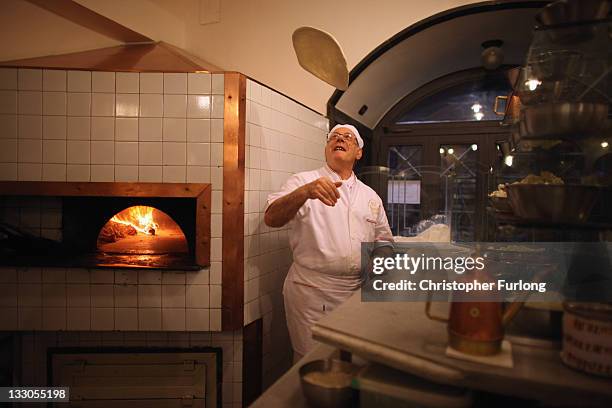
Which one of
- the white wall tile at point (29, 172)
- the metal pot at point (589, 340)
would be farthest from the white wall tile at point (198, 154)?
the metal pot at point (589, 340)

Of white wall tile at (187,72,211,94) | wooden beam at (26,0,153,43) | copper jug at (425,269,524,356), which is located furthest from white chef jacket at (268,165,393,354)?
wooden beam at (26,0,153,43)

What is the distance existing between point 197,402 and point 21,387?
110 cm

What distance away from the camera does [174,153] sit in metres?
2.40

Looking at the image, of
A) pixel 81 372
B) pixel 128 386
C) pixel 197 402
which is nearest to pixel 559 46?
pixel 197 402

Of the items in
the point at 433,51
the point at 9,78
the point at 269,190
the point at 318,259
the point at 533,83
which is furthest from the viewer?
the point at 433,51

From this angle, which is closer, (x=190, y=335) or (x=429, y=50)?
(x=190, y=335)

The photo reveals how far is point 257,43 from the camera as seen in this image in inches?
137

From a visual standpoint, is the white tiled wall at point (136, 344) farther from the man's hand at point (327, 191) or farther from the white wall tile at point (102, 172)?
the man's hand at point (327, 191)

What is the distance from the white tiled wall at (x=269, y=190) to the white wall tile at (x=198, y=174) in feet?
0.79

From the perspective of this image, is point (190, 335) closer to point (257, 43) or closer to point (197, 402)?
point (197, 402)

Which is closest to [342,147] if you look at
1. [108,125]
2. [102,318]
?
[108,125]

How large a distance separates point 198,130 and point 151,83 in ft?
1.27

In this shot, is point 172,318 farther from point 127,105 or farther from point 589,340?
point 589,340

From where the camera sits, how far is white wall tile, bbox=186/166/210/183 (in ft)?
7.88
